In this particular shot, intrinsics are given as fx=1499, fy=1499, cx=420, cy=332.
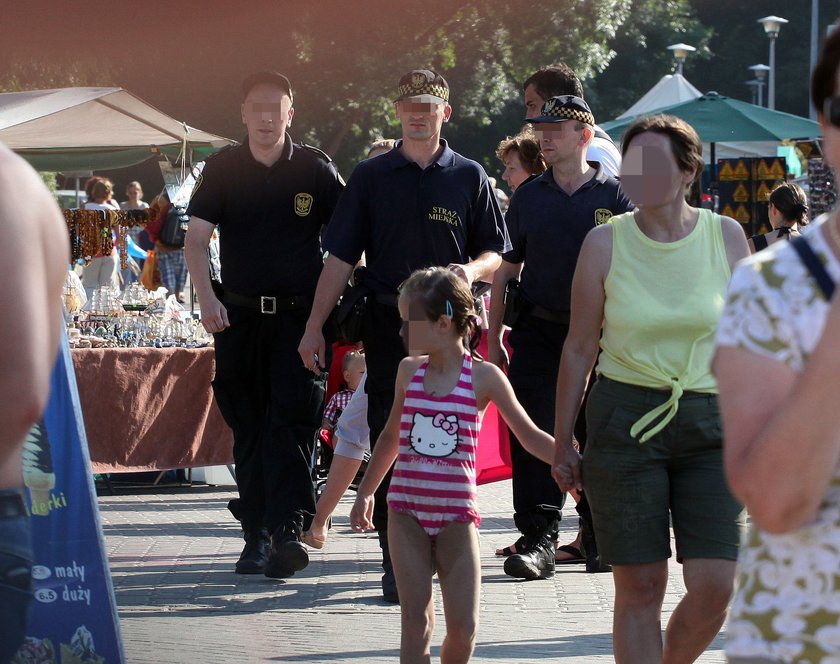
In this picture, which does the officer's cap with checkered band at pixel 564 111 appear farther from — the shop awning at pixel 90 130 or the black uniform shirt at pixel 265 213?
the shop awning at pixel 90 130

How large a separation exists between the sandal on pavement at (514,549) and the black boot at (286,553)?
988mm

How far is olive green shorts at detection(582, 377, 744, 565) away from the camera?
4.03 m

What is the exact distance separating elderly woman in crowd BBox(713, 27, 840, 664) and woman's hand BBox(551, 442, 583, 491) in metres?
2.08

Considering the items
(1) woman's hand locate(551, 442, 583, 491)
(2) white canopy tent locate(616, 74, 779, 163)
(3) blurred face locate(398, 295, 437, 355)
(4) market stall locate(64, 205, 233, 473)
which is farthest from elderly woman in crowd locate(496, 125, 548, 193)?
(2) white canopy tent locate(616, 74, 779, 163)

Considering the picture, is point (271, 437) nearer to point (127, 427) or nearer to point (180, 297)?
point (127, 427)

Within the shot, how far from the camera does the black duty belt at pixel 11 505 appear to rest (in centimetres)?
240

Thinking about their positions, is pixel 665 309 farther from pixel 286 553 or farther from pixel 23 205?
pixel 286 553

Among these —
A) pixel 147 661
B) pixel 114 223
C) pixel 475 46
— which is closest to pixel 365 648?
pixel 147 661

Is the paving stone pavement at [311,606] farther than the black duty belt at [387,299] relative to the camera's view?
No

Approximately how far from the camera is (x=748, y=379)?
6.47 ft

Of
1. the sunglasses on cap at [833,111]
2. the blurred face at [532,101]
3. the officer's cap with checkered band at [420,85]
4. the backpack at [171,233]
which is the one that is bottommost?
the backpack at [171,233]

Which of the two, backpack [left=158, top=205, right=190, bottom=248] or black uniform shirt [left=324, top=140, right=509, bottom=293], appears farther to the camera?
backpack [left=158, top=205, right=190, bottom=248]

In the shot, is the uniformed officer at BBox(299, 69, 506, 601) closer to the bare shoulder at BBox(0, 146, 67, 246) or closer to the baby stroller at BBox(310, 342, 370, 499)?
the baby stroller at BBox(310, 342, 370, 499)

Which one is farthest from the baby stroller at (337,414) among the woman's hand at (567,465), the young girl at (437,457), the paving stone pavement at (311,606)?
the woman's hand at (567,465)
